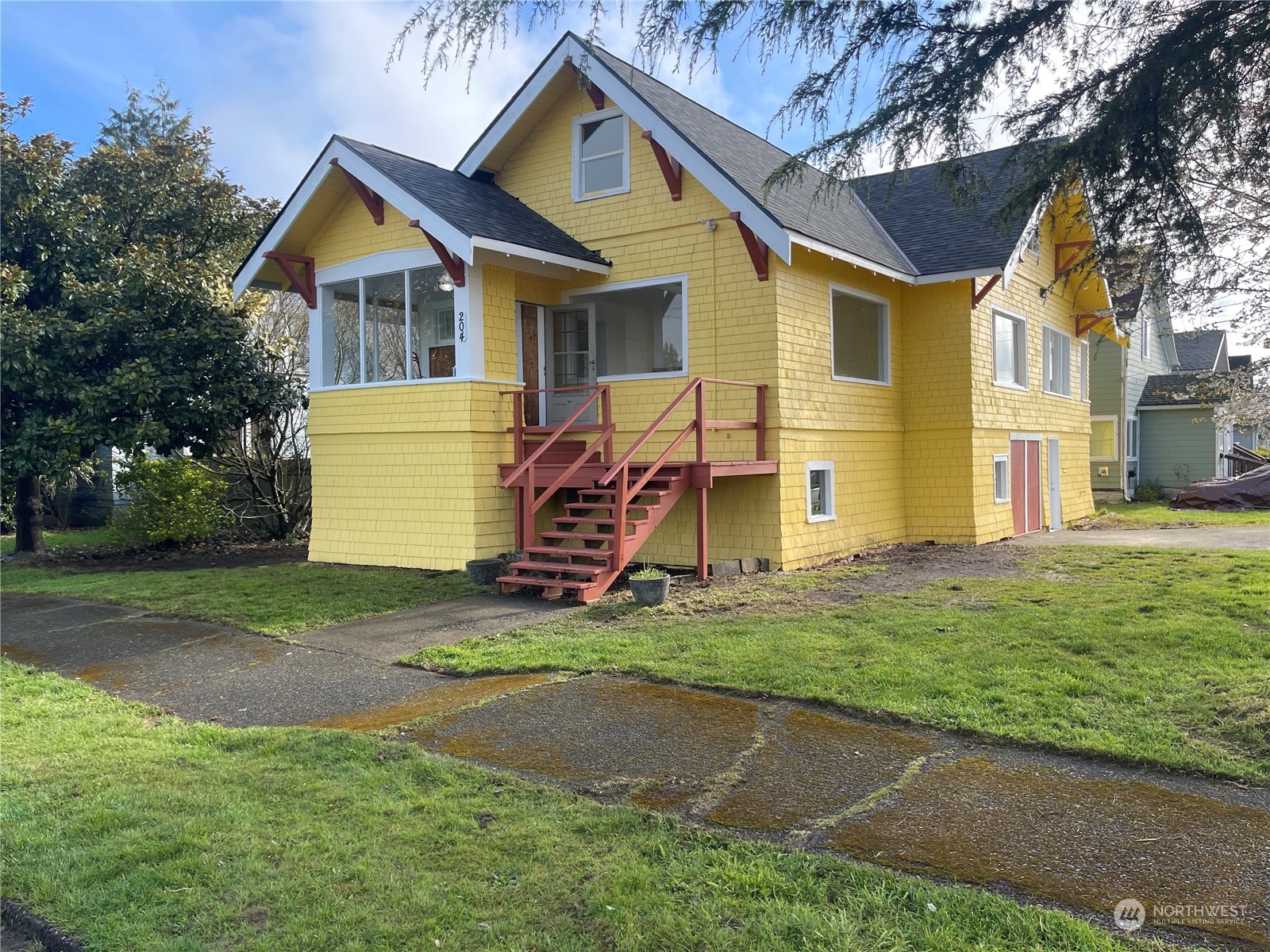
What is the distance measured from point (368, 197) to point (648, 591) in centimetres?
718

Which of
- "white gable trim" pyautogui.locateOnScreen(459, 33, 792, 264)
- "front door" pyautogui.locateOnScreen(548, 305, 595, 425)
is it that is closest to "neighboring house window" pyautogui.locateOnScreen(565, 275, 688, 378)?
"front door" pyautogui.locateOnScreen(548, 305, 595, 425)

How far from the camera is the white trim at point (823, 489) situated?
1241 centimetres

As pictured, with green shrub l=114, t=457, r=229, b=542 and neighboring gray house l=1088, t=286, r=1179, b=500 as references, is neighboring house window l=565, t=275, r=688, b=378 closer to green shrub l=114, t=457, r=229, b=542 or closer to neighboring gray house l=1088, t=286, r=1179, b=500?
green shrub l=114, t=457, r=229, b=542

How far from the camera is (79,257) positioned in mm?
14742

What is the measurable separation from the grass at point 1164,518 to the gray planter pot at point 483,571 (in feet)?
40.5

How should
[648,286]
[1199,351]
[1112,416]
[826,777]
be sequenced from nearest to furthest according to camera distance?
[826,777] < [648,286] < [1112,416] < [1199,351]

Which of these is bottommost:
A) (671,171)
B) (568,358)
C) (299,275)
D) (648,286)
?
(568,358)

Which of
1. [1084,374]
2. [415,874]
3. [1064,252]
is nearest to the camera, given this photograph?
[415,874]

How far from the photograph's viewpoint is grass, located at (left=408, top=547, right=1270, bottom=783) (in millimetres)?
5246

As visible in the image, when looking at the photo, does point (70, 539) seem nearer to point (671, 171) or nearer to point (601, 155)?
point (601, 155)

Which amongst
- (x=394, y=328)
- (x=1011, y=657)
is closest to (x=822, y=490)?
(x=1011, y=657)

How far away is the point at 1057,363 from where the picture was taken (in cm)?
1895

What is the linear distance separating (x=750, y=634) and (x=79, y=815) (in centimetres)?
511

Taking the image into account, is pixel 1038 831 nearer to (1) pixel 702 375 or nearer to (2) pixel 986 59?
(2) pixel 986 59
